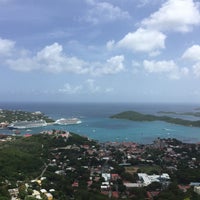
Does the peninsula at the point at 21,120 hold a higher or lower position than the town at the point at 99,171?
higher

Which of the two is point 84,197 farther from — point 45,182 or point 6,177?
point 6,177

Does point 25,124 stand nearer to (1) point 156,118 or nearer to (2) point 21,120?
(2) point 21,120

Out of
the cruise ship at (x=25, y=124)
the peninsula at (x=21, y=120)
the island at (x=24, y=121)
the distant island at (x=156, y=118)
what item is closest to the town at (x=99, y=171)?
the cruise ship at (x=25, y=124)

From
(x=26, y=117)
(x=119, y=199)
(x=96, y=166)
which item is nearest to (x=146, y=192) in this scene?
(x=119, y=199)

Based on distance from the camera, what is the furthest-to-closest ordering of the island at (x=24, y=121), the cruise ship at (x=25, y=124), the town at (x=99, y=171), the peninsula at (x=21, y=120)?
the peninsula at (x=21, y=120), the island at (x=24, y=121), the cruise ship at (x=25, y=124), the town at (x=99, y=171)

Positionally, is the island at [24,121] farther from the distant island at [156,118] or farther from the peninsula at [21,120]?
the distant island at [156,118]

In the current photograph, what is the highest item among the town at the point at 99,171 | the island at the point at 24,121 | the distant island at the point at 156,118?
the distant island at the point at 156,118

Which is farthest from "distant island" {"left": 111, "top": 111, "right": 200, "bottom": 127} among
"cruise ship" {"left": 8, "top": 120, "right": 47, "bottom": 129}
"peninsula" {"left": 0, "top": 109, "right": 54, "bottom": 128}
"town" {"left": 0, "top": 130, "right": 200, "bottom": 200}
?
"town" {"left": 0, "top": 130, "right": 200, "bottom": 200}

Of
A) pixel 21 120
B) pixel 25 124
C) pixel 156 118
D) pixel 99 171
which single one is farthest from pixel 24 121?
pixel 99 171
